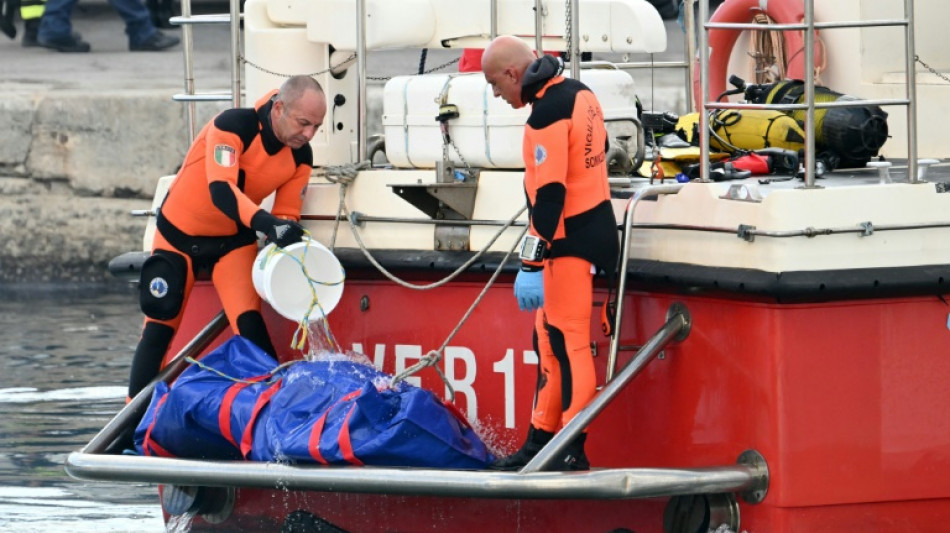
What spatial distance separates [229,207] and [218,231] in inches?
11.1

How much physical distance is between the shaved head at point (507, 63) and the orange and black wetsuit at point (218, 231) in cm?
101

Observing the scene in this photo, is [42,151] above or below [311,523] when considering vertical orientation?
above

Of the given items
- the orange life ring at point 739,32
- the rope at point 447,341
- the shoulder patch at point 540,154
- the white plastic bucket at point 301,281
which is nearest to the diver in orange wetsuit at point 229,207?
the white plastic bucket at point 301,281

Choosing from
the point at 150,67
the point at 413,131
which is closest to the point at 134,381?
the point at 413,131

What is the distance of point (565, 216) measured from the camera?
5598mm

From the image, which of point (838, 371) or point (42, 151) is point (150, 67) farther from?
point (838, 371)

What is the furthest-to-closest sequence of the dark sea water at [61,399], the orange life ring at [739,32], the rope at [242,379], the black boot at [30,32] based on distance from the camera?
the black boot at [30,32]
the orange life ring at [739,32]
the dark sea water at [61,399]
the rope at [242,379]

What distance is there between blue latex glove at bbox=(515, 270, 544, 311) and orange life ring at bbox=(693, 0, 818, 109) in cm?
186

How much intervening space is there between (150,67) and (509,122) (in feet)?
27.8

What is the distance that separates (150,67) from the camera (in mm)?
14125

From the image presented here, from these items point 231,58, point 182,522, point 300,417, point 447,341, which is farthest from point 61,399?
point 447,341

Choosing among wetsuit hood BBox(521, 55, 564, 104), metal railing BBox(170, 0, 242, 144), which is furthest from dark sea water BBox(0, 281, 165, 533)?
wetsuit hood BBox(521, 55, 564, 104)

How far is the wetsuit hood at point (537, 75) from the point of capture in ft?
18.2

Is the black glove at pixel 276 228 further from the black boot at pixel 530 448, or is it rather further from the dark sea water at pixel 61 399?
the dark sea water at pixel 61 399
